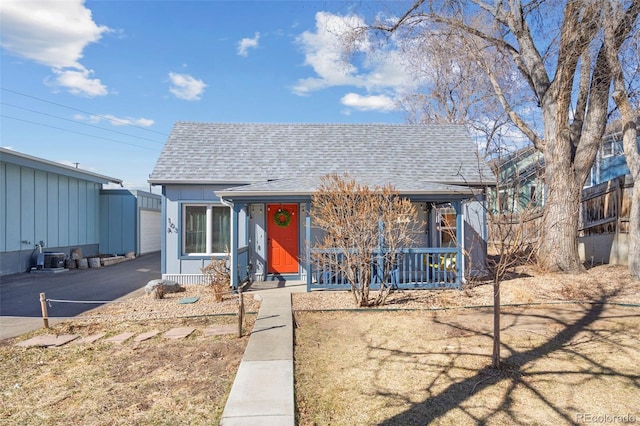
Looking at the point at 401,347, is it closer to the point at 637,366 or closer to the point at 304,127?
the point at 637,366

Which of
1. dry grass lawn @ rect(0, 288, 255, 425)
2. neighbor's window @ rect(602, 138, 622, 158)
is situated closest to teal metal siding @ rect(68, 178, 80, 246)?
dry grass lawn @ rect(0, 288, 255, 425)

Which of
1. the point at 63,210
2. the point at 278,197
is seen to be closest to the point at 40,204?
the point at 63,210

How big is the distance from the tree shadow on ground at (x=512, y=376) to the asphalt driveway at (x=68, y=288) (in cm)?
674

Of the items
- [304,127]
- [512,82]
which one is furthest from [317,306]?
[512,82]

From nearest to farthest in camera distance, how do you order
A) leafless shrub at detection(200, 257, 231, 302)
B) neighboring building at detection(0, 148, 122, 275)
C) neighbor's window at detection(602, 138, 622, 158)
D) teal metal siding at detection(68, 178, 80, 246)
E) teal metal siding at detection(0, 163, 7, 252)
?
1. leafless shrub at detection(200, 257, 231, 302)
2. teal metal siding at detection(0, 163, 7, 252)
3. neighboring building at detection(0, 148, 122, 275)
4. teal metal siding at detection(68, 178, 80, 246)
5. neighbor's window at detection(602, 138, 622, 158)

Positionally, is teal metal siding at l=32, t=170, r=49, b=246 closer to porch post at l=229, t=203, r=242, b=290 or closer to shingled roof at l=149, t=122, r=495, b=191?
shingled roof at l=149, t=122, r=495, b=191

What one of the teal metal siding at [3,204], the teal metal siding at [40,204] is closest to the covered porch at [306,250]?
the teal metal siding at [3,204]

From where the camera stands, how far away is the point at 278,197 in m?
9.70

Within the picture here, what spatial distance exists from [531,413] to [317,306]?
480cm

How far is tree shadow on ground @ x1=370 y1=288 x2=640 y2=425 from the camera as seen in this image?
3723 millimetres

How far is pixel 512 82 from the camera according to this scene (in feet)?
60.0

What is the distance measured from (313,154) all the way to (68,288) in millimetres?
7927

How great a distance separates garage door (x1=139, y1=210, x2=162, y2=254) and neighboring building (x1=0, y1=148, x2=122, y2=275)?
2112 millimetres

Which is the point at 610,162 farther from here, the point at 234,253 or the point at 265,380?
the point at 265,380
